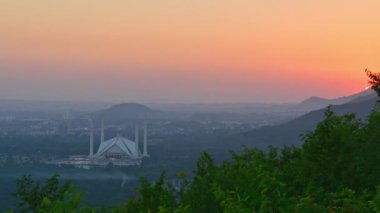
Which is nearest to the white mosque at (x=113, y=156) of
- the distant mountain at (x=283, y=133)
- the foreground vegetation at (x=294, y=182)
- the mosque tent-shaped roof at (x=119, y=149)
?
the mosque tent-shaped roof at (x=119, y=149)

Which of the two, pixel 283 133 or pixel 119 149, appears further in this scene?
pixel 283 133

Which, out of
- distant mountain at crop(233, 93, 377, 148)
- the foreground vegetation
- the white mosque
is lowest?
the white mosque

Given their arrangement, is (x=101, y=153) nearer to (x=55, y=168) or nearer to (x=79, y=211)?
(x=55, y=168)

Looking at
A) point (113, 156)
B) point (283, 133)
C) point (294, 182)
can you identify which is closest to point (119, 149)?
point (113, 156)

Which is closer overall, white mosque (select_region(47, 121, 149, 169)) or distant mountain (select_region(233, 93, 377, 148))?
white mosque (select_region(47, 121, 149, 169))

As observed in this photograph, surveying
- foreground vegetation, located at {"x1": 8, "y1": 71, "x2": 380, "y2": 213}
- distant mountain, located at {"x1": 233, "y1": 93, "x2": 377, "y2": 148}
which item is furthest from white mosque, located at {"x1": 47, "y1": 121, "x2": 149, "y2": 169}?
foreground vegetation, located at {"x1": 8, "y1": 71, "x2": 380, "y2": 213}

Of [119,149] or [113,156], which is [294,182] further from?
[119,149]

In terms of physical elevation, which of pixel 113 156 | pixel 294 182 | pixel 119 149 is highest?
pixel 294 182

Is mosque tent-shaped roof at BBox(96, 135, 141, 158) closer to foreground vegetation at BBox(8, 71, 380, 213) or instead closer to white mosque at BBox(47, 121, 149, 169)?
white mosque at BBox(47, 121, 149, 169)

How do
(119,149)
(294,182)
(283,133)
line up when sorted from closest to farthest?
(294,182) < (119,149) < (283,133)
